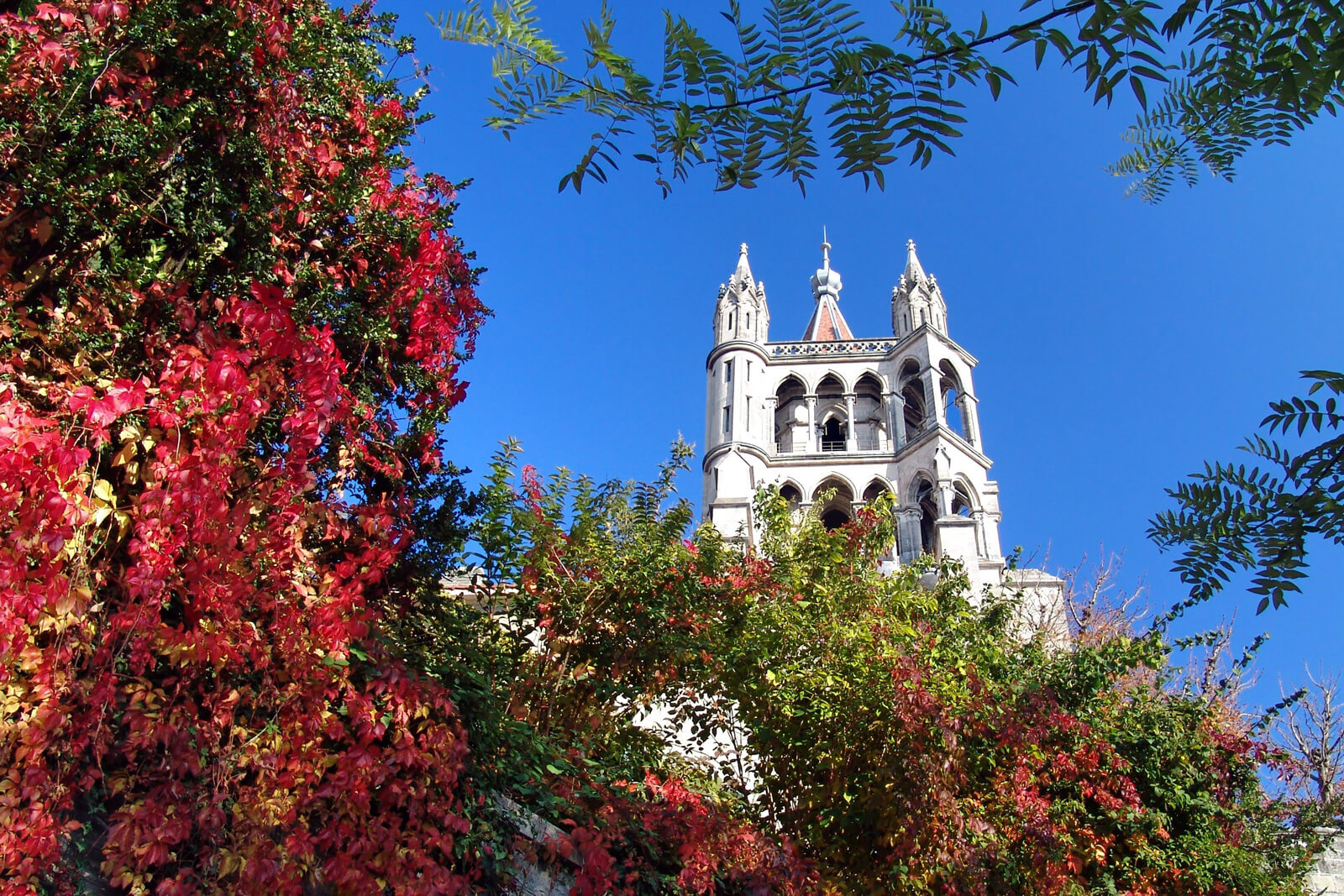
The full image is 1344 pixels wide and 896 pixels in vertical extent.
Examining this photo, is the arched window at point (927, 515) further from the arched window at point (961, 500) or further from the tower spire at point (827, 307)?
the tower spire at point (827, 307)

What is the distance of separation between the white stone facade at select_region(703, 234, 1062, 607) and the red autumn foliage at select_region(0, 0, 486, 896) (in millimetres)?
26127

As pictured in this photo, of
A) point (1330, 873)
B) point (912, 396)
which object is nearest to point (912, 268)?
point (912, 396)

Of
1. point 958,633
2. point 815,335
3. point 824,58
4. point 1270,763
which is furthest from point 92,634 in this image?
point 815,335

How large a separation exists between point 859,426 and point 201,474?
1497 inches

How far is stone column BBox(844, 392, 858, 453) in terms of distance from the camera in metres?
39.1

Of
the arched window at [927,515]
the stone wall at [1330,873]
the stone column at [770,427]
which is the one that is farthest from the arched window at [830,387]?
the stone wall at [1330,873]

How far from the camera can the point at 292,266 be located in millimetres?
4680

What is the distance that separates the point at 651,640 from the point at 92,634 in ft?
16.5

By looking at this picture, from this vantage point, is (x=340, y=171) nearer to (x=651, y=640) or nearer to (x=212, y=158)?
(x=212, y=158)

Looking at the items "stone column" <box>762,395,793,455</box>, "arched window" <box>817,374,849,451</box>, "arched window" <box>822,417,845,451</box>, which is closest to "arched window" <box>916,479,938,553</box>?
"arched window" <box>822,417,845,451</box>

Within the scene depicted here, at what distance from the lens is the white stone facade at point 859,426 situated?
33906 mm

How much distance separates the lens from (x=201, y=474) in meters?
3.66

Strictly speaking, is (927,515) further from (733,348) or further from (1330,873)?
(1330,873)

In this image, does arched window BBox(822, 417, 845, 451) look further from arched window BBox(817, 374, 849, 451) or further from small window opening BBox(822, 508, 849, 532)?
small window opening BBox(822, 508, 849, 532)
